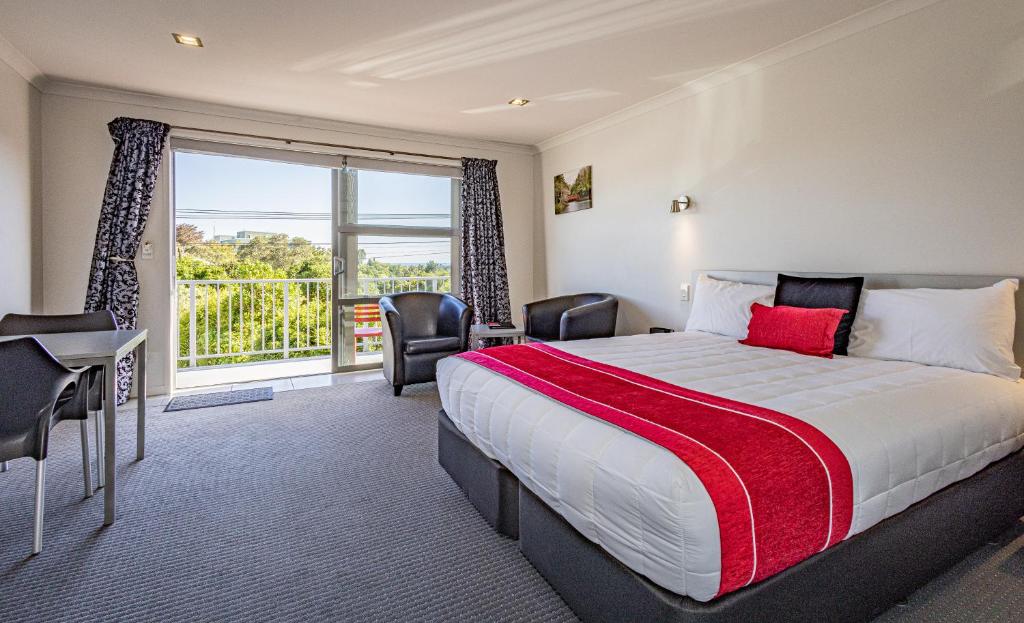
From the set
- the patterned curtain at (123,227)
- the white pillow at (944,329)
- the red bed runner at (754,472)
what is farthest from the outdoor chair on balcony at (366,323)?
the white pillow at (944,329)

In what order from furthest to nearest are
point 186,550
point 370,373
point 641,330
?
1. point 370,373
2. point 641,330
3. point 186,550

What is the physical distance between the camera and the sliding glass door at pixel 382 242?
5137 mm

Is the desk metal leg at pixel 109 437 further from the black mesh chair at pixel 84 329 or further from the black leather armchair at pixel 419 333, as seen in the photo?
the black leather armchair at pixel 419 333

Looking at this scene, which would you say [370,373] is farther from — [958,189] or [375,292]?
[958,189]

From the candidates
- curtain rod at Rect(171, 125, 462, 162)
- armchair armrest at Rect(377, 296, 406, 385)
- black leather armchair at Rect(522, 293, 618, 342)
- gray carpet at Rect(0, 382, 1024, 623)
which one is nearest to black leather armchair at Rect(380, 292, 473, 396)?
armchair armrest at Rect(377, 296, 406, 385)

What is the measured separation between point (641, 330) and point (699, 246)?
96 cm

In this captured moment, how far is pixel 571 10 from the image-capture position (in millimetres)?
2766

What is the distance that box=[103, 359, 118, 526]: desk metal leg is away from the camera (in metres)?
2.06

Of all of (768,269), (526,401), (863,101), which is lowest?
(526,401)

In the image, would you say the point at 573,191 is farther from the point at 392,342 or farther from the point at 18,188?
the point at 18,188

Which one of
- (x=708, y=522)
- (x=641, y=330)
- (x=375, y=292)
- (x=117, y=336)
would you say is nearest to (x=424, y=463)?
(x=117, y=336)

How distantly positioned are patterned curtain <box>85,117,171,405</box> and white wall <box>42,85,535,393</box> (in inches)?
5.3

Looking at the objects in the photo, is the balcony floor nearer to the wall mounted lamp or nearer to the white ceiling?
the white ceiling

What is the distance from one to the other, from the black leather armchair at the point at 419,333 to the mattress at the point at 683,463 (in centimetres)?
183
